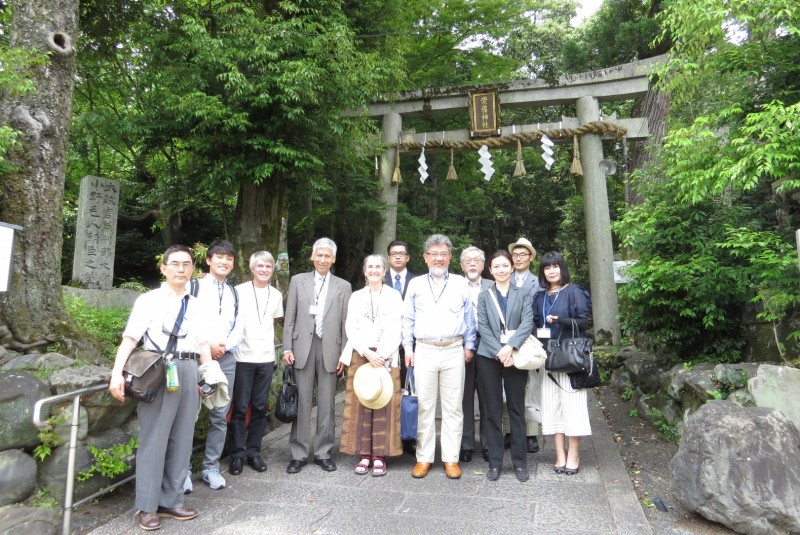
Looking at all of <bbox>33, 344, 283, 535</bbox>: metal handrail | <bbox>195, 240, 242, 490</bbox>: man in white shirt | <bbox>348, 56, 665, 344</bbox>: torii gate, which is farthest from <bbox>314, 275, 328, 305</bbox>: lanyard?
<bbox>348, 56, 665, 344</bbox>: torii gate

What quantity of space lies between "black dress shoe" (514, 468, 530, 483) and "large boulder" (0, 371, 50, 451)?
325 centimetres

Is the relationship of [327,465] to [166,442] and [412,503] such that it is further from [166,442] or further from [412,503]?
[166,442]

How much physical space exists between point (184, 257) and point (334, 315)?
1.40 meters

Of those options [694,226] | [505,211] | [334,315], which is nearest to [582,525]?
[334,315]

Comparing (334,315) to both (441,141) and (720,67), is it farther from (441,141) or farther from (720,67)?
(441,141)

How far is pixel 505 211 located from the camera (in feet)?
62.1

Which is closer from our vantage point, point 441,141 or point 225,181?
point 225,181

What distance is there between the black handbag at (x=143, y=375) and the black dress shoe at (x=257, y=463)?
55.6 inches

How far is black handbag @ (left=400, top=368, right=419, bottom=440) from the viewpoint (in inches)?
160

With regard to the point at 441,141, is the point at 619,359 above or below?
below

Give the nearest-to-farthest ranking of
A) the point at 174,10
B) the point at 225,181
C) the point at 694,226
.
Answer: the point at 694,226, the point at 225,181, the point at 174,10

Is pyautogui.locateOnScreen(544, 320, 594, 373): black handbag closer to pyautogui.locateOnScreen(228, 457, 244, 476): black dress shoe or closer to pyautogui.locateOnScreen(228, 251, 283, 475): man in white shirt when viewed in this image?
pyautogui.locateOnScreen(228, 251, 283, 475): man in white shirt

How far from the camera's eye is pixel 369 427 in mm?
4082

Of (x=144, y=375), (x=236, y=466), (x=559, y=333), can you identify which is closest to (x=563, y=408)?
(x=559, y=333)
